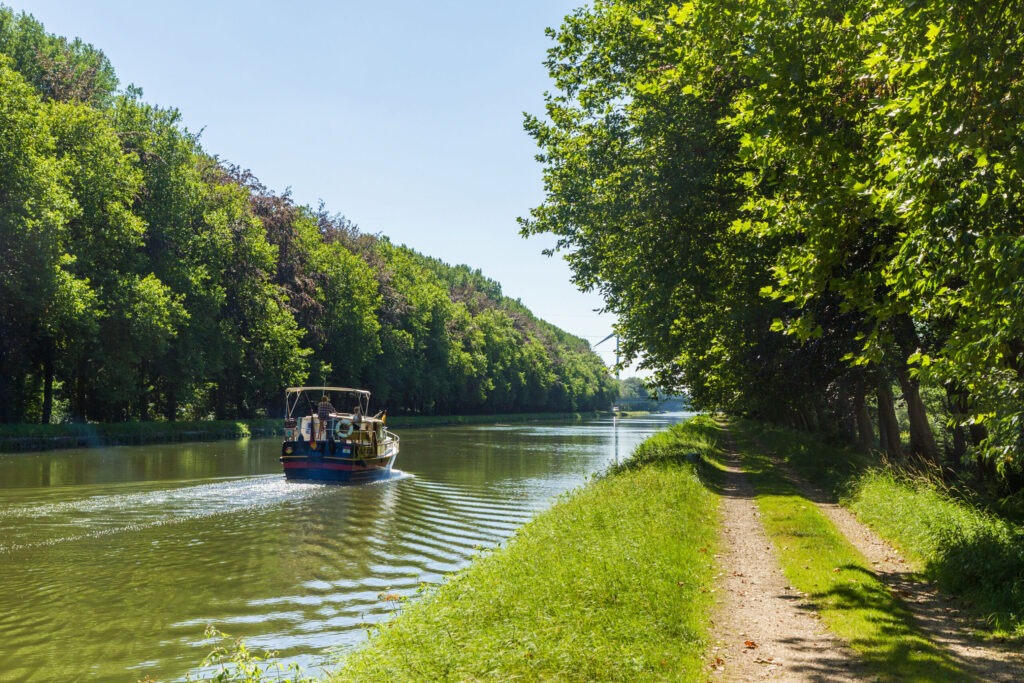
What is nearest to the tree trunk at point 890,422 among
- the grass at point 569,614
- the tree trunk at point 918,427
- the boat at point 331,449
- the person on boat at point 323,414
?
the tree trunk at point 918,427

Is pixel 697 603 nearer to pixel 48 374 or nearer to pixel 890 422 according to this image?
pixel 890 422

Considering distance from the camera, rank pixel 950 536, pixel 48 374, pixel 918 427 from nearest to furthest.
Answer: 1. pixel 950 536
2. pixel 918 427
3. pixel 48 374

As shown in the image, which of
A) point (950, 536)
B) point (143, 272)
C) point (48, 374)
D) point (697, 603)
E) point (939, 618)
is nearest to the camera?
point (939, 618)

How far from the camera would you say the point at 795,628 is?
10438 millimetres

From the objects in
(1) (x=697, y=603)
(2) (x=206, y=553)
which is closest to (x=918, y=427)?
(1) (x=697, y=603)

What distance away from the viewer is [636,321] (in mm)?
30156

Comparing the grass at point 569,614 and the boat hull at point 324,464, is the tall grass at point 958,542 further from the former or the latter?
the boat hull at point 324,464

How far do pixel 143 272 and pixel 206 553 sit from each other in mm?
42359

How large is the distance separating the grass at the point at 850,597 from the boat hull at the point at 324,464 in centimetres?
1780

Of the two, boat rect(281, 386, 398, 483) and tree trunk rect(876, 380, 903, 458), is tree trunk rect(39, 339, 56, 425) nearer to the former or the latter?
boat rect(281, 386, 398, 483)

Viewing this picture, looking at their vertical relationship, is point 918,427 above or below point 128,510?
above

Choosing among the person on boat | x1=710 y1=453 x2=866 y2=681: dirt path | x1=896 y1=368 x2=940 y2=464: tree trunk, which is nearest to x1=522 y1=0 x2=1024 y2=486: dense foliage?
x1=896 y1=368 x2=940 y2=464: tree trunk

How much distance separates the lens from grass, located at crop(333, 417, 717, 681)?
8.29 metres

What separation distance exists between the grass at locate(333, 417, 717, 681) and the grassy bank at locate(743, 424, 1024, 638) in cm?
339
